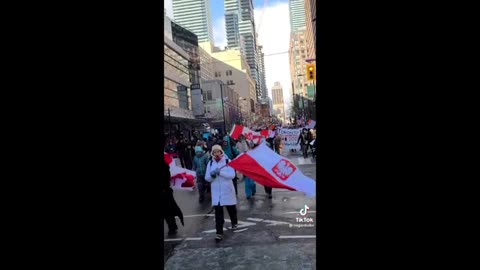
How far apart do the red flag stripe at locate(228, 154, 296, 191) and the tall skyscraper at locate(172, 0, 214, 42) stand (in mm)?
2331

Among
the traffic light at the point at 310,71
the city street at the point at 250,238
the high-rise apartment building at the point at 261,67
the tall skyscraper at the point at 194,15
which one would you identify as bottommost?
the city street at the point at 250,238

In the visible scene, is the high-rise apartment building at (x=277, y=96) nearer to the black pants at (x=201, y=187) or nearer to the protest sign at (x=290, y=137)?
the black pants at (x=201, y=187)

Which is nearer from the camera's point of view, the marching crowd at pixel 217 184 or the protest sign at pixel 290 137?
the marching crowd at pixel 217 184

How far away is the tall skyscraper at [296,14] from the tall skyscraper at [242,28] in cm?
71

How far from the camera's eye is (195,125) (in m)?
8.30

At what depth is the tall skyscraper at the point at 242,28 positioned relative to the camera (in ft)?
19.7

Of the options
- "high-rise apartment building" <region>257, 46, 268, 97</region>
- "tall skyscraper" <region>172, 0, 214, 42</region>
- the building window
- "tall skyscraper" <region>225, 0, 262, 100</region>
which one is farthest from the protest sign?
"tall skyscraper" <region>172, 0, 214, 42</region>

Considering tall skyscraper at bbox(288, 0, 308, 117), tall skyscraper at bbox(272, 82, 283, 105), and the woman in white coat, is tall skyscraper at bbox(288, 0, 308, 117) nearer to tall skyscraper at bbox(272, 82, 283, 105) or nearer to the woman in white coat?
tall skyscraper at bbox(272, 82, 283, 105)

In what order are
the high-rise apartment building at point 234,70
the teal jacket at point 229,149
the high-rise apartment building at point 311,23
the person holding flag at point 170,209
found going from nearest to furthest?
the high-rise apartment building at point 311,23, the person holding flag at point 170,209, the high-rise apartment building at point 234,70, the teal jacket at point 229,149

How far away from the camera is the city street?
467 cm

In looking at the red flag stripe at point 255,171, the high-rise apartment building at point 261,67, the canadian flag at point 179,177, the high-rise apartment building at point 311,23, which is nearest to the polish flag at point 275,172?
the red flag stripe at point 255,171

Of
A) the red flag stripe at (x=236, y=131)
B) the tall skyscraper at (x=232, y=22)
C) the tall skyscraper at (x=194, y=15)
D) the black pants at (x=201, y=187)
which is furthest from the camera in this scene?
the red flag stripe at (x=236, y=131)
